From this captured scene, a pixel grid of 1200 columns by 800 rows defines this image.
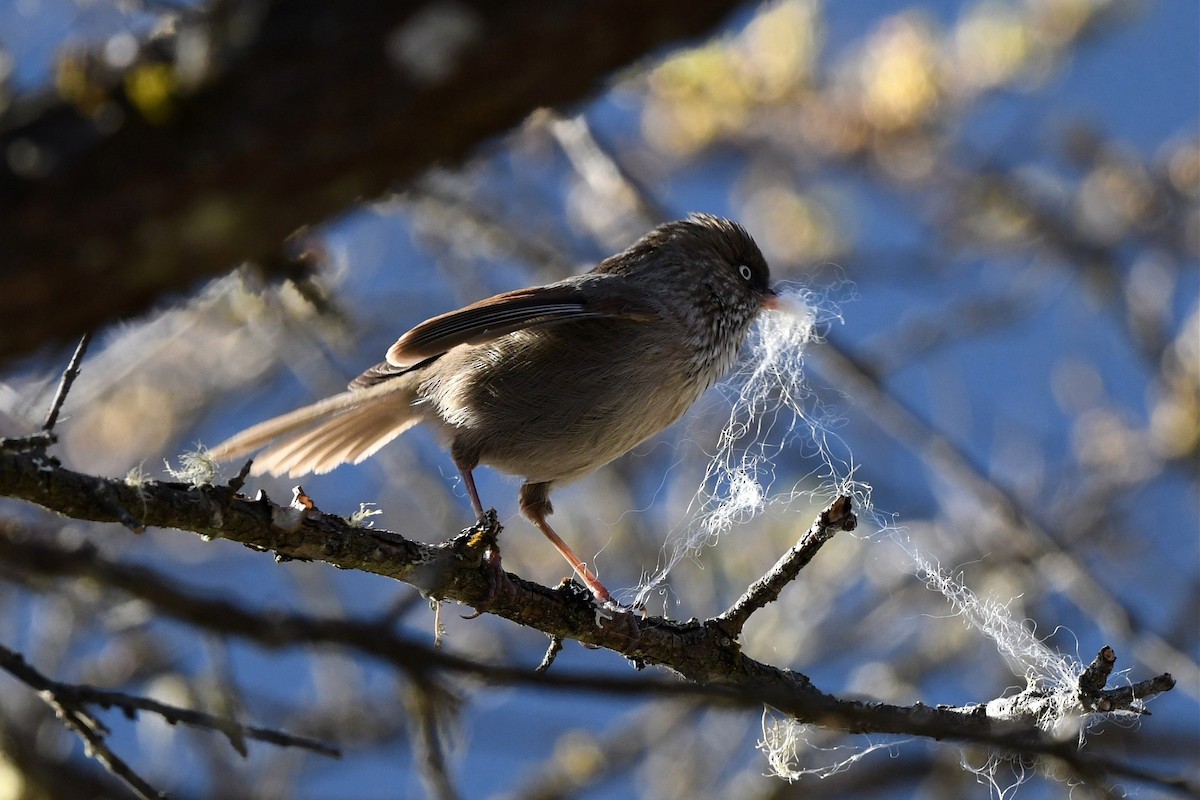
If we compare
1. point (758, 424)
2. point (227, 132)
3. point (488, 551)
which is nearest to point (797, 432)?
point (758, 424)

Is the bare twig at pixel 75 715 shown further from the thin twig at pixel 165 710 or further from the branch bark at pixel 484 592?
the branch bark at pixel 484 592

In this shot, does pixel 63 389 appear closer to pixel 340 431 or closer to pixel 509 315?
pixel 509 315

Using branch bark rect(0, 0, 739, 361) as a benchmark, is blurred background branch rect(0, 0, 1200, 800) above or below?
above

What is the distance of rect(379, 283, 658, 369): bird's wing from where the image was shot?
4.40 metres

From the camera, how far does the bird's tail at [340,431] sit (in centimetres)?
491

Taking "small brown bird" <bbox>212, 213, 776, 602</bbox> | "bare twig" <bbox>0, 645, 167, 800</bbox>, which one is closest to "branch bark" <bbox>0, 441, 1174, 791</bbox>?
"bare twig" <bbox>0, 645, 167, 800</bbox>

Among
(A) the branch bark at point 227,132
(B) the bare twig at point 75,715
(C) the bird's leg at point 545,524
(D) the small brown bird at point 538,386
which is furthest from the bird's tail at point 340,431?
(A) the branch bark at point 227,132

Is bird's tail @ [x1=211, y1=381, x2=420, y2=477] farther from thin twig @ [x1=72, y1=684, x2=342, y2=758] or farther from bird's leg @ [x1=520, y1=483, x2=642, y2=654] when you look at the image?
thin twig @ [x1=72, y1=684, x2=342, y2=758]

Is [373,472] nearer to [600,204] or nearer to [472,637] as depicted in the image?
[472,637]

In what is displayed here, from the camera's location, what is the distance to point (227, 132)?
1.76 metres

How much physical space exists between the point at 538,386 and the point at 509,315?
0.35m

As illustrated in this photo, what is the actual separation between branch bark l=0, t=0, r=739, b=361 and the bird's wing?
2.58m

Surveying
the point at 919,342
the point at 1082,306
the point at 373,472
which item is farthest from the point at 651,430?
the point at 1082,306

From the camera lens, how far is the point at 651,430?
494 cm
